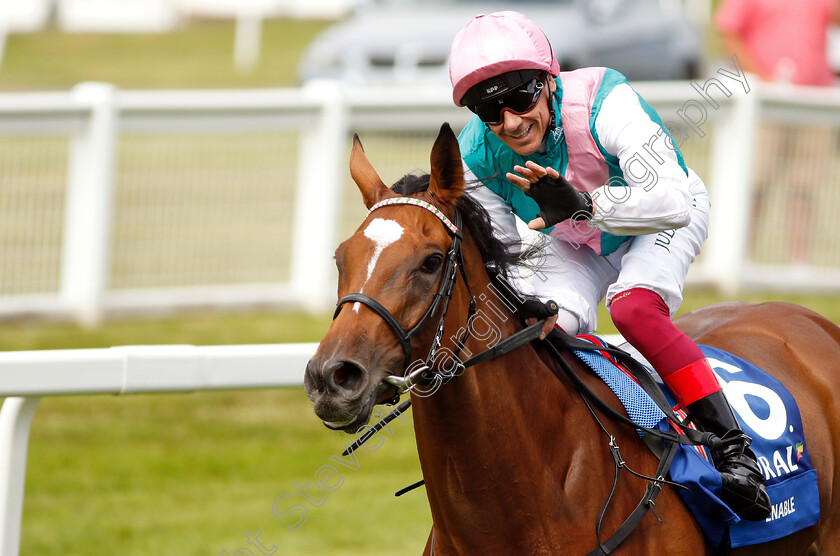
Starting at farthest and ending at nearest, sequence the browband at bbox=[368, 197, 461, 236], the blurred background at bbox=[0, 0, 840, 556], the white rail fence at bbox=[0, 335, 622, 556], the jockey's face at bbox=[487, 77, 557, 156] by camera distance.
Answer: the blurred background at bbox=[0, 0, 840, 556] < the white rail fence at bbox=[0, 335, 622, 556] < the jockey's face at bbox=[487, 77, 557, 156] < the browband at bbox=[368, 197, 461, 236]

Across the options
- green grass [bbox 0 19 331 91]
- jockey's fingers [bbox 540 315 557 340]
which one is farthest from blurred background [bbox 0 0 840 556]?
green grass [bbox 0 19 331 91]

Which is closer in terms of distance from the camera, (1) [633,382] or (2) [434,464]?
(2) [434,464]

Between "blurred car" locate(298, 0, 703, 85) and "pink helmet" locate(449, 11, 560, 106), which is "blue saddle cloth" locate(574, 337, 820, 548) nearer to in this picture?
"pink helmet" locate(449, 11, 560, 106)

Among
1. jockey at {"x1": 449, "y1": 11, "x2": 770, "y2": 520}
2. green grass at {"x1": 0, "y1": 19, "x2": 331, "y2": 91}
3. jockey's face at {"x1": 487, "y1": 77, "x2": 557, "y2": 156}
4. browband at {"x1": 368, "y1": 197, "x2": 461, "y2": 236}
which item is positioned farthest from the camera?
green grass at {"x1": 0, "y1": 19, "x2": 331, "y2": 91}

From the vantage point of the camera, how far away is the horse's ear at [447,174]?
2664 millimetres

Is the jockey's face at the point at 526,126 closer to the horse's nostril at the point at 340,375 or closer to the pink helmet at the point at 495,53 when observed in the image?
the pink helmet at the point at 495,53

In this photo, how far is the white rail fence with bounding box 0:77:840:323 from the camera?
280 inches

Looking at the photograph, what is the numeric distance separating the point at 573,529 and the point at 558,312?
2.00 feet

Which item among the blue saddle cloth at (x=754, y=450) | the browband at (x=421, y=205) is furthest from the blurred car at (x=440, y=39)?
the browband at (x=421, y=205)

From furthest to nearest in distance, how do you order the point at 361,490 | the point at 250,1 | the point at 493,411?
the point at 250,1 → the point at 361,490 → the point at 493,411

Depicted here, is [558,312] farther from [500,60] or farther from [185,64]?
[185,64]

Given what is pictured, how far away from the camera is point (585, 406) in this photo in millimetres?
2984

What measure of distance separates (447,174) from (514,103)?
0.39 metres

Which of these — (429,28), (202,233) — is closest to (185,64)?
(429,28)
